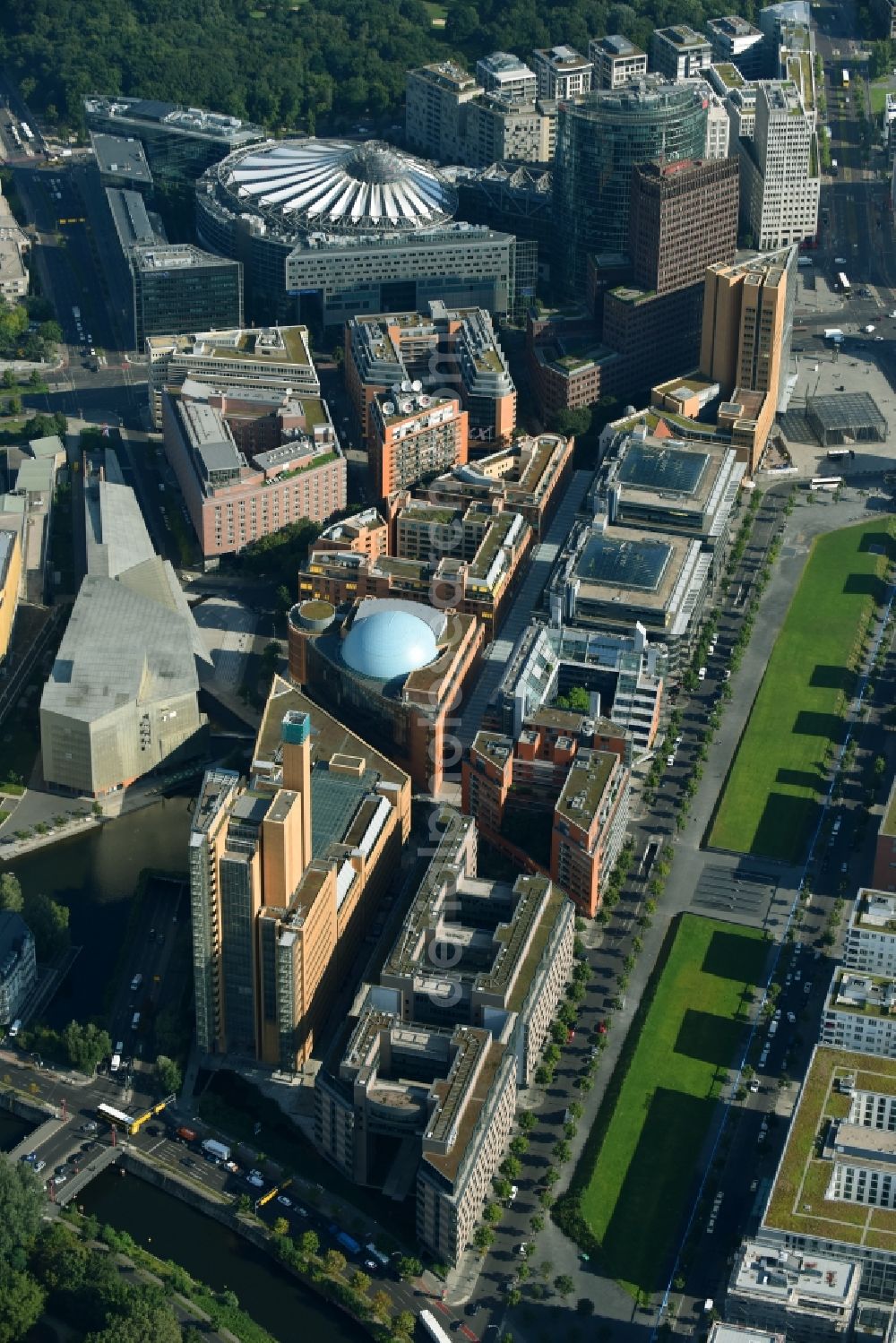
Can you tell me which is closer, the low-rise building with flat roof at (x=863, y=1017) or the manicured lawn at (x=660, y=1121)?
the manicured lawn at (x=660, y=1121)

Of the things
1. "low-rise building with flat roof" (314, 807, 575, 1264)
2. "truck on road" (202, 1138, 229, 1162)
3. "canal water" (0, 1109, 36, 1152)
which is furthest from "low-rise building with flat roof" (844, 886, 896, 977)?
"canal water" (0, 1109, 36, 1152)

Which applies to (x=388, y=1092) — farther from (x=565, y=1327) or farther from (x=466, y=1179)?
(x=565, y=1327)

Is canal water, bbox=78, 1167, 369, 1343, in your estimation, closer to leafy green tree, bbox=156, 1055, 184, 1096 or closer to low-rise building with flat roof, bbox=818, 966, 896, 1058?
leafy green tree, bbox=156, 1055, 184, 1096

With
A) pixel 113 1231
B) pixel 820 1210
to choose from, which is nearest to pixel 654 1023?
pixel 820 1210

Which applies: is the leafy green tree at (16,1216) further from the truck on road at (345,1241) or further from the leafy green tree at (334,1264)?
the truck on road at (345,1241)

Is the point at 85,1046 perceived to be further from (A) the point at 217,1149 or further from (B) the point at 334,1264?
(B) the point at 334,1264

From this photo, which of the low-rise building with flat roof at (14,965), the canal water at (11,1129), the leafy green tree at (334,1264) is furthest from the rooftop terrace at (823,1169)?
the low-rise building with flat roof at (14,965)
